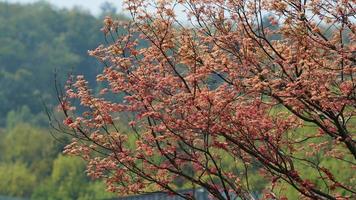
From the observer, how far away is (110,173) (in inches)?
245

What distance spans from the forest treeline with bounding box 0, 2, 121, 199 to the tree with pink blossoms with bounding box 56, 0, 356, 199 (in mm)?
27493

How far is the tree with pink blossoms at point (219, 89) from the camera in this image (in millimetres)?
5363

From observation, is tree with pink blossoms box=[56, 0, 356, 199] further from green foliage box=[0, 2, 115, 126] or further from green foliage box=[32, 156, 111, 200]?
green foliage box=[0, 2, 115, 126]

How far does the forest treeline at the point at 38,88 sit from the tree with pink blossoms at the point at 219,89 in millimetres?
27493

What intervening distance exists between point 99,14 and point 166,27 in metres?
71.0

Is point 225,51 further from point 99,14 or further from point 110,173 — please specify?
point 99,14

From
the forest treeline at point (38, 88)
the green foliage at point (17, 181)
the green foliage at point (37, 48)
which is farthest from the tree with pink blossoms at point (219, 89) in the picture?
the green foliage at point (37, 48)

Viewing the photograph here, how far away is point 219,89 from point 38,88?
56276 millimetres

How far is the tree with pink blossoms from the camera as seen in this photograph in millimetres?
5363

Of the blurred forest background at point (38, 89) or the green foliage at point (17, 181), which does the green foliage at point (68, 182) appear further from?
the green foliage at point (17, 181)

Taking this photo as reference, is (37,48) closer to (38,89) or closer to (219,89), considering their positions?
(38,89)

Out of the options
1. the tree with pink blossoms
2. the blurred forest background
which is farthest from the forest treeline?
the tree with pink blossoms

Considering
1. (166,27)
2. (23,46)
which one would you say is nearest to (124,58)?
(166,27)

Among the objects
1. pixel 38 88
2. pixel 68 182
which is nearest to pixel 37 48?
pixel 38 88
